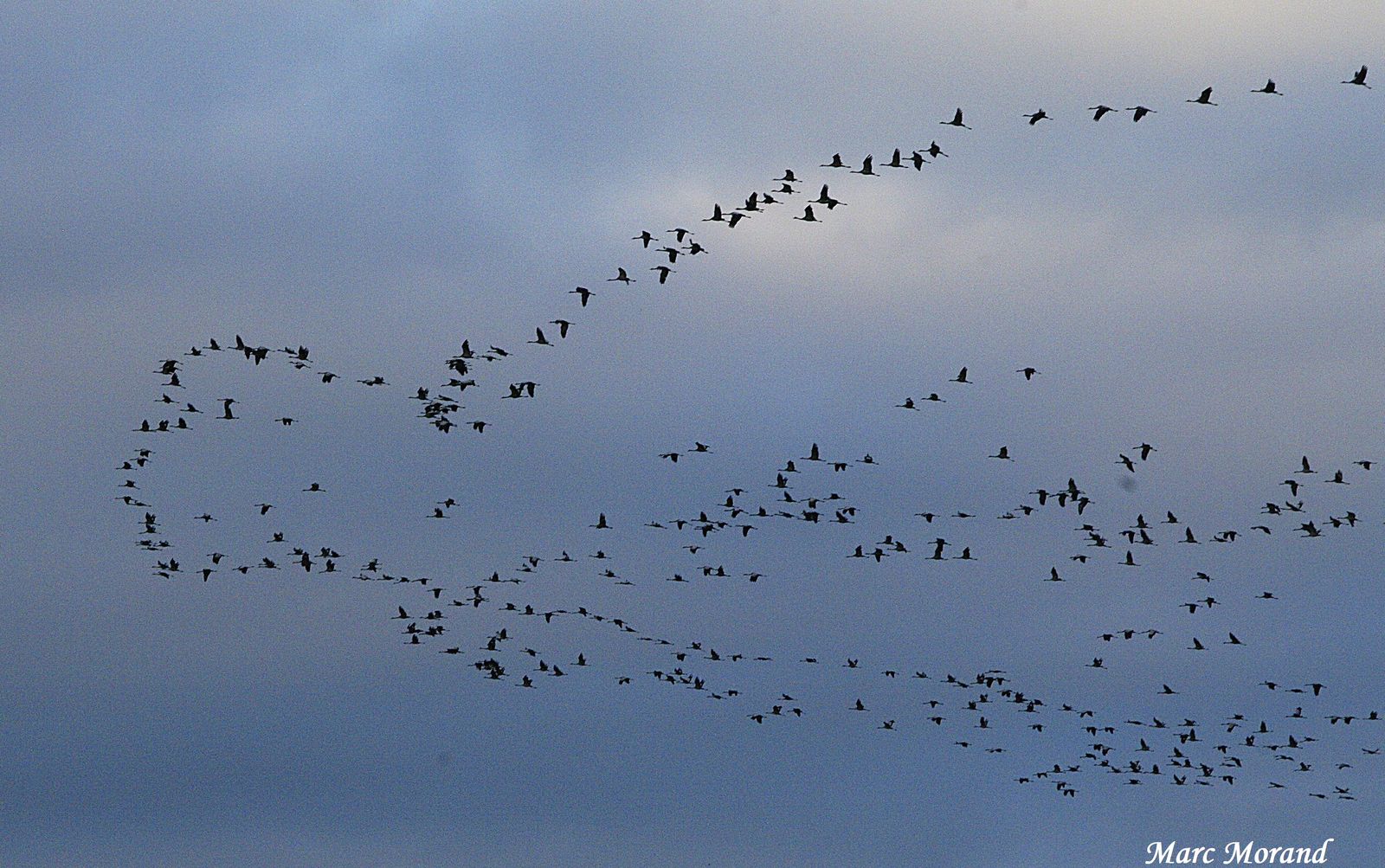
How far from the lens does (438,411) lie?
149625 mm

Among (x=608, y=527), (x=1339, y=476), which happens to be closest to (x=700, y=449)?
(x=608, y=527)

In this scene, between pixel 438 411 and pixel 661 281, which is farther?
pixel 438 411

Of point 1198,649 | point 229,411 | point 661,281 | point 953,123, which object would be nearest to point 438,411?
point 229,411

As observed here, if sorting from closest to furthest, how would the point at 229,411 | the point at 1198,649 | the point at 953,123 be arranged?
the point at 953,123, the point at 229,411, the point at 1198,649

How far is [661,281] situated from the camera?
13462 centimetres

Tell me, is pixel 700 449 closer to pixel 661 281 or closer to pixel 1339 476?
pixel 661 281

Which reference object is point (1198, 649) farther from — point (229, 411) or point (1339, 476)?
point (229, 411)

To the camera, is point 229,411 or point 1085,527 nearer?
point 229,411

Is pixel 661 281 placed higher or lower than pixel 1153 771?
higher

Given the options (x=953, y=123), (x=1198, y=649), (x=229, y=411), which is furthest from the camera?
(x=1198, y=649)

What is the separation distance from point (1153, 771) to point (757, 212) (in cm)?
4833

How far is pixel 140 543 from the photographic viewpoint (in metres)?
152

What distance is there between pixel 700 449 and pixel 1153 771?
3621 cm

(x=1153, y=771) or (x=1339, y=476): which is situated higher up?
(x=1339, y=476)
